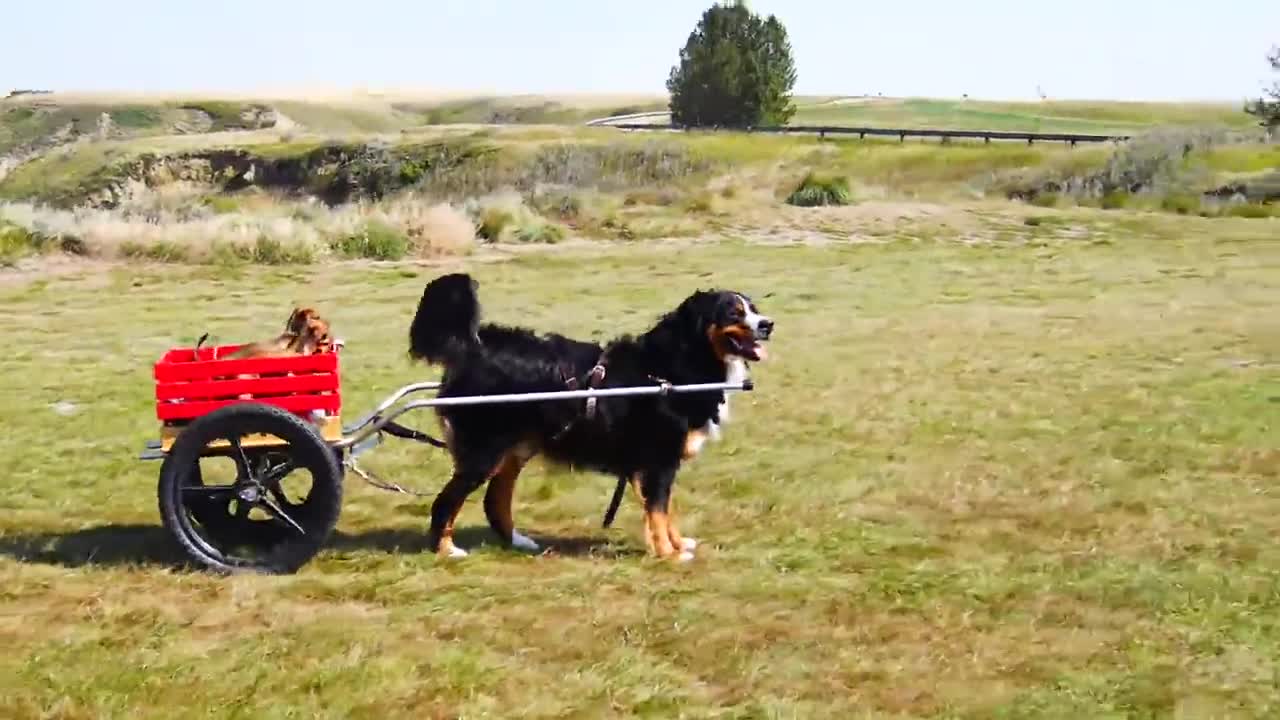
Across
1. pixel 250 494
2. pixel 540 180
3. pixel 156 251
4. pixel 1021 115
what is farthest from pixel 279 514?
pixel 1021 115

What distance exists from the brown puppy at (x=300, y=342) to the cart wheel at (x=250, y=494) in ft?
3.31

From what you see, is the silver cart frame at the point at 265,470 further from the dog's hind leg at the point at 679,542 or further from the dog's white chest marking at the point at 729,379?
the dog's hind leg at the point at 679,542

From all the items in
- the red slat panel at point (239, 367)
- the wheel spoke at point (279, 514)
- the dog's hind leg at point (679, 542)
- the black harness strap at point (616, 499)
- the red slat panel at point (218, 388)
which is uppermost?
the red slat panel at point (239, 367)

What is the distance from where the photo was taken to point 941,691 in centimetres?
537

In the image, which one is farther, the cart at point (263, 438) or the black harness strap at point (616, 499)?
the black harness strap at point (616, 499)

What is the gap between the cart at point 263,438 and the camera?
6.45 m

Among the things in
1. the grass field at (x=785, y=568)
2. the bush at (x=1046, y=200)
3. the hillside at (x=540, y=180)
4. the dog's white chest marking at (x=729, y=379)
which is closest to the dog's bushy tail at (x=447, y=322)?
the grass field at (x=785, y=568)

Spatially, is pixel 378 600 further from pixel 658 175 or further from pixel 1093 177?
pixel 658 175

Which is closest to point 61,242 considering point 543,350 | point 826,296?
point 826,296

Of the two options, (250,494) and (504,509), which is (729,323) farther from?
(250,494)

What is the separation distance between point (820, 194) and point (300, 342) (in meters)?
27.2

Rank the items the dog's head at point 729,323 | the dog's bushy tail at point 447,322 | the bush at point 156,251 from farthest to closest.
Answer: the bush at point 156,251
the dog's head at point 729,323
the dog's bushy tail at point 447,322

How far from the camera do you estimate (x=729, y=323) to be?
705 centimetres

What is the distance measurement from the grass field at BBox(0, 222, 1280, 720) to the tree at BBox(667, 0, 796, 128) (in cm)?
6836
